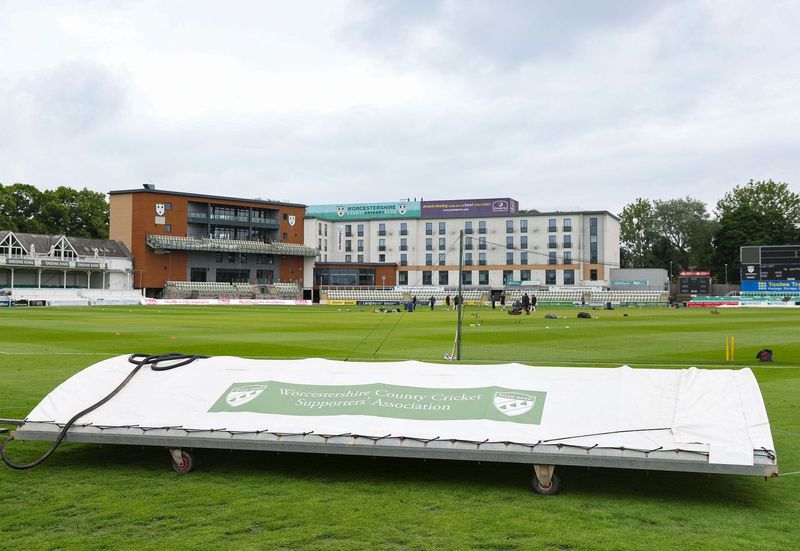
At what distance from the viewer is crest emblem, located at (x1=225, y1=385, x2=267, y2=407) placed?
906 centimetres

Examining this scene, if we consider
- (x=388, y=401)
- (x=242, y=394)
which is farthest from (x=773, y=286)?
(x=242, y=394)

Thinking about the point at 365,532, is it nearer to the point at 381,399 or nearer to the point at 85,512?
the point at 381,399

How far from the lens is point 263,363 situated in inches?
409

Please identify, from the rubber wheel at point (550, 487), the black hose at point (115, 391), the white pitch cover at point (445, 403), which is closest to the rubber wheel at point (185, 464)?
the white pitch cover at point (445, 403)

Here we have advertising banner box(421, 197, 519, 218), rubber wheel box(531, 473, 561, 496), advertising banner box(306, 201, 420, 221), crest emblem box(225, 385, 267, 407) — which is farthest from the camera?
advertising banner box(306, 201, 420, 221)

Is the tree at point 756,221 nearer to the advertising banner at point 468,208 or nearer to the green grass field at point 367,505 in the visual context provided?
the advertising banner at point 468,208

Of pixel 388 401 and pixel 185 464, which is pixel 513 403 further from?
pixel 185 464

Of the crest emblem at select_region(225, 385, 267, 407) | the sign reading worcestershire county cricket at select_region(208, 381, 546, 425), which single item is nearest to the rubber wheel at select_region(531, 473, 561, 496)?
the sign reading worcestershire county cricket at select_region(208, 381, 546, 425)

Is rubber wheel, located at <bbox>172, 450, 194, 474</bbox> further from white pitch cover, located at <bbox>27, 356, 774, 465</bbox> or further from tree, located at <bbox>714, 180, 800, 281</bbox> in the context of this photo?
tree, located at <bbox>714, 180, 800, 281</bbox>

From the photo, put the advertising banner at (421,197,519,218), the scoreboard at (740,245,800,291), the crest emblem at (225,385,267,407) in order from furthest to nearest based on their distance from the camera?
1. the advertising banner at (421,197,519,218)
2. the scoreboard at (740,245,800,291)
3. the crest emblem at (225,385,267,407)

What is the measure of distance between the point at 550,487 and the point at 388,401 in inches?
90.6

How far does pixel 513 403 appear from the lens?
862 cm

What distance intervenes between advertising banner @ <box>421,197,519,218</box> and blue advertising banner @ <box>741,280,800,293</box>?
133ft

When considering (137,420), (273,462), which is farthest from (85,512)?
(273,462)
